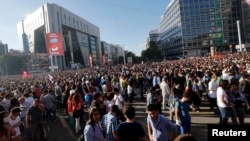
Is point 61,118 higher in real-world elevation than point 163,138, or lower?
lower

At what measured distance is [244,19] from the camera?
334ft

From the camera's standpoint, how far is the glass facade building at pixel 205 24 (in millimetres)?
Result: 101000

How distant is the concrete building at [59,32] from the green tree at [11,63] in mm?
6144

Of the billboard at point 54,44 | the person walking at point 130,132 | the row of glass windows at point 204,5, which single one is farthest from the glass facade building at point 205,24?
the person walking at point 130,132

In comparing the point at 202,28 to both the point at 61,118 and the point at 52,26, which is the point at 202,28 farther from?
the point at 61,118

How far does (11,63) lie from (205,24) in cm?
7022

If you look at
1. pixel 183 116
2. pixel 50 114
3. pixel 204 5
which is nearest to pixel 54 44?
pixel 50 114

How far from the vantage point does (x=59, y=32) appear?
89.2m

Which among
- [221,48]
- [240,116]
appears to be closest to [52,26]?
[221,48]

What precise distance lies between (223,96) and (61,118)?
8071mm

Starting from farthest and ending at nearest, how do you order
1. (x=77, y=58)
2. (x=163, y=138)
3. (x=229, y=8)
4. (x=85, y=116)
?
(x=77, y=58) < (x=229, y=8) < (x=85, y=116) < (x=163, y=138)

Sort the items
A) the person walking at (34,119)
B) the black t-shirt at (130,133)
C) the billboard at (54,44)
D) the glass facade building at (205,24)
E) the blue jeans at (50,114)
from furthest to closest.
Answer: the glass facade building at (205,24) < the billboard at (54,44) < the blue jeans at (50,114) < the person walking at (34,119) < the black t-shirt at (130,133)

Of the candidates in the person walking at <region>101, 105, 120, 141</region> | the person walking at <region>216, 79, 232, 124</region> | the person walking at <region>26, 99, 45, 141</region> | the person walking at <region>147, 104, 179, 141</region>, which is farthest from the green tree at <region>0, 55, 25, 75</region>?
the person walking at <region>147, 104, 179, 141</region>

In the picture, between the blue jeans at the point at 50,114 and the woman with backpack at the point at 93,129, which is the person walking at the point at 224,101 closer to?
the woman with backpack at the point at 93,129
